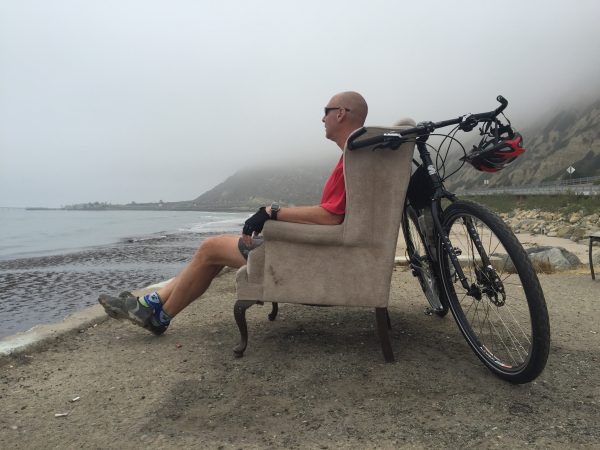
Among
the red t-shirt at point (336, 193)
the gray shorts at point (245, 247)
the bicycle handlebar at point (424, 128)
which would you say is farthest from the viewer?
the gray shorts at point (245, 247)

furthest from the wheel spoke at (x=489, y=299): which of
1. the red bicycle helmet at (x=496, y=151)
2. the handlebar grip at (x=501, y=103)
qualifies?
the handlebar grip at (x=501, y=103)

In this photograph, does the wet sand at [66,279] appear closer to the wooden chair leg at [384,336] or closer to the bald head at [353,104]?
the wooden chair leg at [384,336]

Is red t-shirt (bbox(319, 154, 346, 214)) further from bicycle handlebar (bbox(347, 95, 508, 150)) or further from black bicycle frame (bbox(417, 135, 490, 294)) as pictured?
black bicycle frame (bbox(417, 135, 490, 294))

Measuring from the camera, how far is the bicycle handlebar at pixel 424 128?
2.34 m

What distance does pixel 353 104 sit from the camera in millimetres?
2803

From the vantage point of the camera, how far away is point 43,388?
2.49 metres

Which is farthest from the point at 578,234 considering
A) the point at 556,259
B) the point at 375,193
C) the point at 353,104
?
the point at 375,193

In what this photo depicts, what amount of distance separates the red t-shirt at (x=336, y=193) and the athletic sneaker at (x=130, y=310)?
1614 millimetres

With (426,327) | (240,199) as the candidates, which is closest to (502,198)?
(426,327)

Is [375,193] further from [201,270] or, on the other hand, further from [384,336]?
[201,270]

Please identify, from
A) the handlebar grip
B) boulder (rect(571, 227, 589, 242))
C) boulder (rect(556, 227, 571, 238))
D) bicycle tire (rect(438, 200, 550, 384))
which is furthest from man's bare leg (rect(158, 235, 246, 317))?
boulder (rect(556, 227, 571, 238))

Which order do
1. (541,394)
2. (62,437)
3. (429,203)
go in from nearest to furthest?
1. (62,437)
2. (541,394)
3. (429,203)

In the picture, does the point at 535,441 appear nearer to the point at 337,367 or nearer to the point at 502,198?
the point at 337,367

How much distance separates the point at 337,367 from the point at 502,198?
148ft
